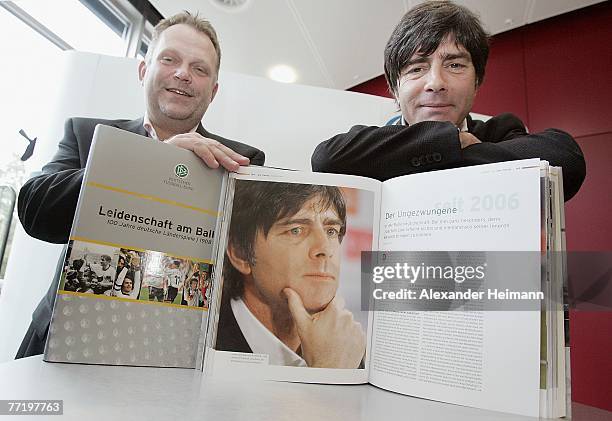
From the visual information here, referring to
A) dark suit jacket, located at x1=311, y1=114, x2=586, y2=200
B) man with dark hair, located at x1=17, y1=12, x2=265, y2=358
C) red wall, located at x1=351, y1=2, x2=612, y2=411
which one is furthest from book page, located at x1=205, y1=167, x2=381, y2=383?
red wall, located at x1=351, y1=2, x2=612, y2=411

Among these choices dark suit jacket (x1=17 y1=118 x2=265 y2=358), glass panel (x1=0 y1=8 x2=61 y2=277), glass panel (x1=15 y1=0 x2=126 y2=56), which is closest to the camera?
dark suit jacket (x1=17 y1=118 x2=265 y2=358)

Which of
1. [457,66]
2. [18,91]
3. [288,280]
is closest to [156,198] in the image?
[288,280]

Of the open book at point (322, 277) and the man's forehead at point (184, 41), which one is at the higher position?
the man's forehead at point (184, 41)

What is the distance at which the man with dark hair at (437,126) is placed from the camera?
0.54 meters

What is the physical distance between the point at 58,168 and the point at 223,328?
2.18ft

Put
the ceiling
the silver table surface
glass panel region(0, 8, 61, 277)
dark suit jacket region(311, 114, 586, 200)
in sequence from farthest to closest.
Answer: the ceiling, glass panel region(0, 8, 61, 277), dark suit jacket region(311, 114, 586, 200), the silver table surface

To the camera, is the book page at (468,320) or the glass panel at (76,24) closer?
the book page at (468,320)

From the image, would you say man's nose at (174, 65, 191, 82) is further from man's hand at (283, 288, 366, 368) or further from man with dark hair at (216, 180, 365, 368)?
man's hand at (283, 288, 366, 368)

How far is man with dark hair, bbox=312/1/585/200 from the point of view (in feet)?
1.76

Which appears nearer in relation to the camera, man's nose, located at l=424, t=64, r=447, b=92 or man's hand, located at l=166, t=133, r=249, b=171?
man's hand, located at l=166, t=133, r=249, b=171

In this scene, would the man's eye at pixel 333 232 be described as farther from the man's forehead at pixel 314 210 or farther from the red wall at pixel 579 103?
the red wall at pixel 579 103

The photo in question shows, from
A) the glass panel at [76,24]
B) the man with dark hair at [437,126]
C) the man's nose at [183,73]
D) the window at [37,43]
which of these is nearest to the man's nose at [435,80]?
the man with dark hair at [437,126]

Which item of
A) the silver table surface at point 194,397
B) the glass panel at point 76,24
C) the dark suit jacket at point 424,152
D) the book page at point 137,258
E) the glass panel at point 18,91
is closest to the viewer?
the silver table surface at point 194,397

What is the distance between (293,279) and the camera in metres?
0.43
